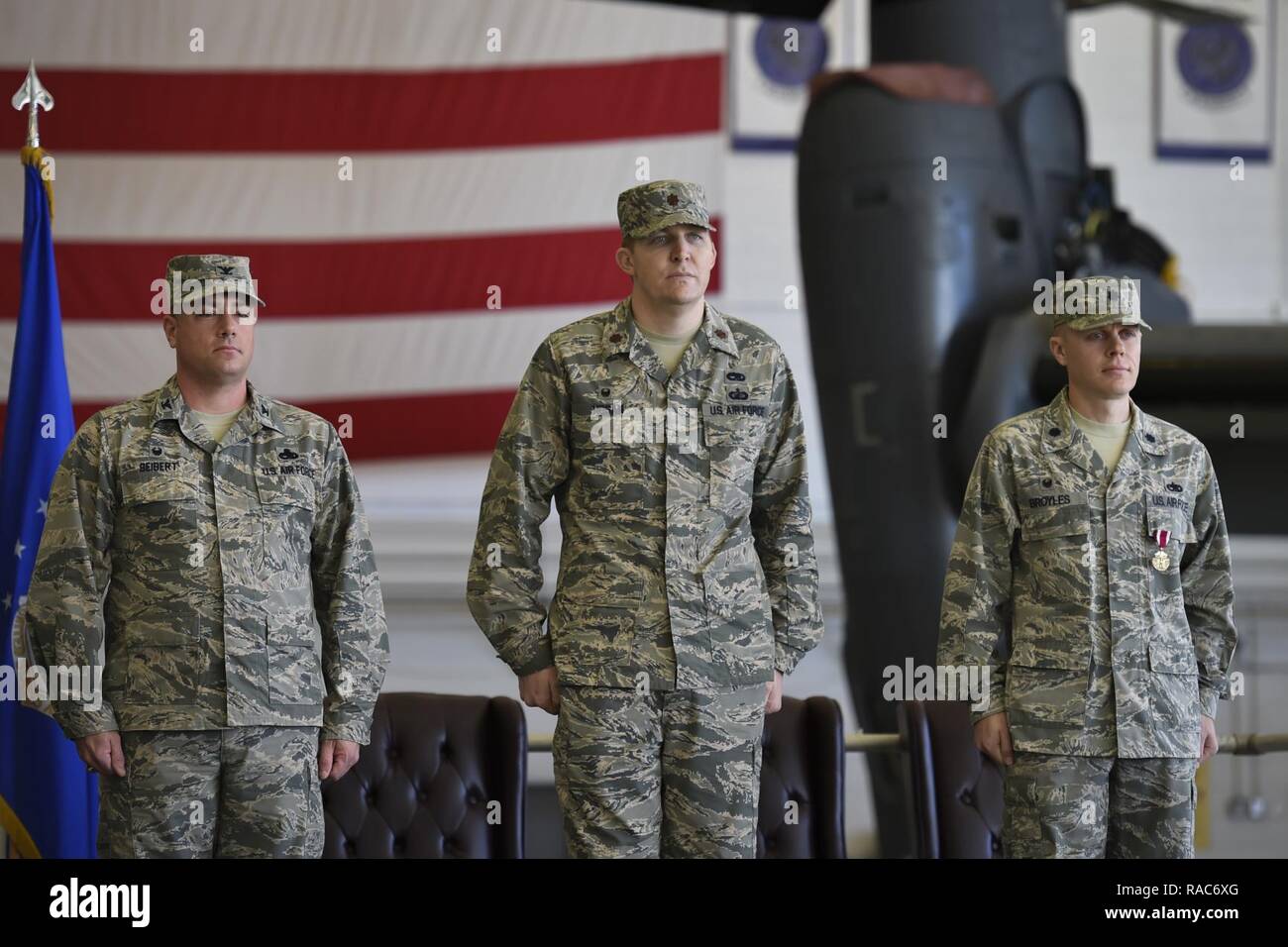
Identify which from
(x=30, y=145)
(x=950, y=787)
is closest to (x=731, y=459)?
(x=950, y=787)

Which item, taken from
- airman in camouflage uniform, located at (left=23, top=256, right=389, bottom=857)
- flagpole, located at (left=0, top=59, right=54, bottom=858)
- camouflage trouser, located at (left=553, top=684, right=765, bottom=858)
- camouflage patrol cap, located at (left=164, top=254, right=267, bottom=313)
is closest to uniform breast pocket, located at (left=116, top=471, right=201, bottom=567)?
airman in camouflage uniform, located at (left=23, top=256, right=389, bottom=857)

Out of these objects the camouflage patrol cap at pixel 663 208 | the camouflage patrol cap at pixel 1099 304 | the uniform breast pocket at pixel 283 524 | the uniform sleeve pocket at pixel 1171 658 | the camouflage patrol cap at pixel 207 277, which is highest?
the camouflage patrol cap at pixel 663 208

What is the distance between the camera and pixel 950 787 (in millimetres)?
3090

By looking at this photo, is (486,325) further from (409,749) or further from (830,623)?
(409,749)

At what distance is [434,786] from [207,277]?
114 cm

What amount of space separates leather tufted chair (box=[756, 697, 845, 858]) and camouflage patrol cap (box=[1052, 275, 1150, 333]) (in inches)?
37.2

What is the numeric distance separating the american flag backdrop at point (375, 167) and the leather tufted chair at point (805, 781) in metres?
2.03

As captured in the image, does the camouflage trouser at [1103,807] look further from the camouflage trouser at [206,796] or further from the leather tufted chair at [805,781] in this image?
the camouflage trouser at [206,796]

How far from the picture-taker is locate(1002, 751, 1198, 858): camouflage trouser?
238 centimetres

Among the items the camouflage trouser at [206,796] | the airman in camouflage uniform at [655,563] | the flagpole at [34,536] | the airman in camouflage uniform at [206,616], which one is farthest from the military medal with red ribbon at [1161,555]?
the flagpole at [34,536]

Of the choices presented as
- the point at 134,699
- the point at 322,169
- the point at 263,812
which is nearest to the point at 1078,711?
the point at 263,812

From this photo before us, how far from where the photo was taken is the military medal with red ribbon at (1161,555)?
8.02ft

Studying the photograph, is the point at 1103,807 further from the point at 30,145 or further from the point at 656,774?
the point at 30,145

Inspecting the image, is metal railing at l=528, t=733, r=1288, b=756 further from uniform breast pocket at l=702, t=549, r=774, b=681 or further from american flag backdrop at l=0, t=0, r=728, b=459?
american flag backdrop at l=0, t=0, r=728, b=459
